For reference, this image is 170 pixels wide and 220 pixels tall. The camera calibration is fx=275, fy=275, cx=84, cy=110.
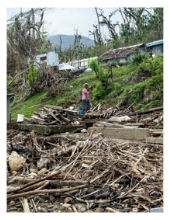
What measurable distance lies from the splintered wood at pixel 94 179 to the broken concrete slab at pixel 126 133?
1.80ft

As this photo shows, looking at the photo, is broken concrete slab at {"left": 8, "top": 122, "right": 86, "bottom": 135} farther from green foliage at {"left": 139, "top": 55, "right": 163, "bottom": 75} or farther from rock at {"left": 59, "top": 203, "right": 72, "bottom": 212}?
green foliage at {"left": 139, "top": 55, "right": 163, "bottom": 75}

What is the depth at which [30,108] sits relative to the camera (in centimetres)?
Result: 1820

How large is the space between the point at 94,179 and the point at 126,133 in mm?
2521

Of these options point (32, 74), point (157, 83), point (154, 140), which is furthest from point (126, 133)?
point (32, 74)

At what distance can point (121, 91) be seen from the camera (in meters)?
16.2

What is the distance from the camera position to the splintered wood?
3893 mm

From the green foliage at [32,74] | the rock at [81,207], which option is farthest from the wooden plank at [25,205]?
the green foliage at [32,74]

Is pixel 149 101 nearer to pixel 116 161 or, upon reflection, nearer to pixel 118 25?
pixel 116 161

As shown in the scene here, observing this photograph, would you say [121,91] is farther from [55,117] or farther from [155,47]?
[155,47]

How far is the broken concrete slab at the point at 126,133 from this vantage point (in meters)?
6.52

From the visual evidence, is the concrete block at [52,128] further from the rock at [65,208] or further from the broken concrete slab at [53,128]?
the rock at [65,208]

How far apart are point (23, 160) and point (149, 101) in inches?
340

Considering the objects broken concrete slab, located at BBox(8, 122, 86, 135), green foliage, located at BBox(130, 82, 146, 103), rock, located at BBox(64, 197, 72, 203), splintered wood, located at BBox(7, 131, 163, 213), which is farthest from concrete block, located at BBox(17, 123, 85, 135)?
green foliage, located at BBox(130, 82, 146, 103)
